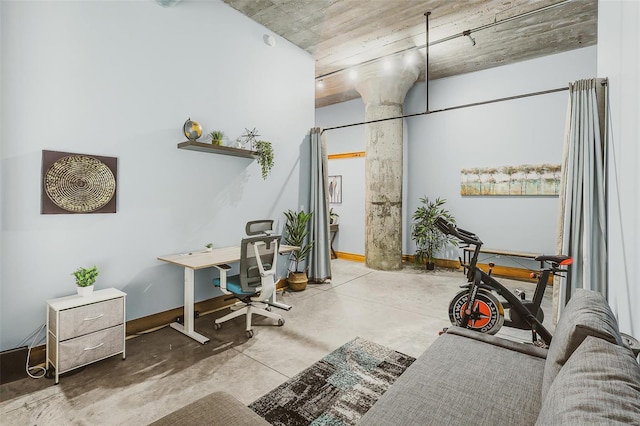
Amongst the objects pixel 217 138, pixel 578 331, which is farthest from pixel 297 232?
pixel 578 331

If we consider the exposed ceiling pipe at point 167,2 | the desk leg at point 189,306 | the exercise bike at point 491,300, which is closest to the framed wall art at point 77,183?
the desk leg at point 189,306

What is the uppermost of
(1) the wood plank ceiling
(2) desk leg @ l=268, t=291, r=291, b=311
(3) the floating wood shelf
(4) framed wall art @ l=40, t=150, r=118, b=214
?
(1) the wood plank ceiling

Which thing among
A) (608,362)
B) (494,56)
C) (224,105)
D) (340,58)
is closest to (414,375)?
(608,362)

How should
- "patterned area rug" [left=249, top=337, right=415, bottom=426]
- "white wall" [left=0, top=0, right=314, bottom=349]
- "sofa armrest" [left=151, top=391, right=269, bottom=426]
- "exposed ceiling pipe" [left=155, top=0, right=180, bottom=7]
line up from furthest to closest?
"exposed ceiling pipe" [left=155, top=0, right=180, bottom=7]
"white wall" [left=0, top=0, right=314, bottom=349]
"patterned area rug" [left=249, top=337, right=415, bottom=426]
"sofa armrest" [left=151, top=391, right=269, bottom=426]

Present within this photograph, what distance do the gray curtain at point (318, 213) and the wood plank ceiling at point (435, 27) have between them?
142 cm

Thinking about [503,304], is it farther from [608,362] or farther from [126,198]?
[126,198]

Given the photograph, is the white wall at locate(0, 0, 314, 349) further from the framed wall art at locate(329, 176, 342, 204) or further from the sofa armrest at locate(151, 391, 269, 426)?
the framed wall art at locate(329, 176, 342, 204)

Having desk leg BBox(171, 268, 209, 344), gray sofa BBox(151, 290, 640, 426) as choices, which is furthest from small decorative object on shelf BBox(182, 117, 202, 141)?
gray sofa BBox(151, 290, 640, 426)

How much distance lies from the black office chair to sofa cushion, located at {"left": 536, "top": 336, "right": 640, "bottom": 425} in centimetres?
249

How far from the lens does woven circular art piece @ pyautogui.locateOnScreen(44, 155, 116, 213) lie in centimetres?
256

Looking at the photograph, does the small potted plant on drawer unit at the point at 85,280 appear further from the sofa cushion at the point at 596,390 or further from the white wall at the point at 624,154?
the white wall at the point at 624,154

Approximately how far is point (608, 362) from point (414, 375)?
2.46 feet

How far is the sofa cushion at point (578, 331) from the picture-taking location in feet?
3.99

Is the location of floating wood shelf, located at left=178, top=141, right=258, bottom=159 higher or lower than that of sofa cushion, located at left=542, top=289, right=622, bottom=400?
higher
